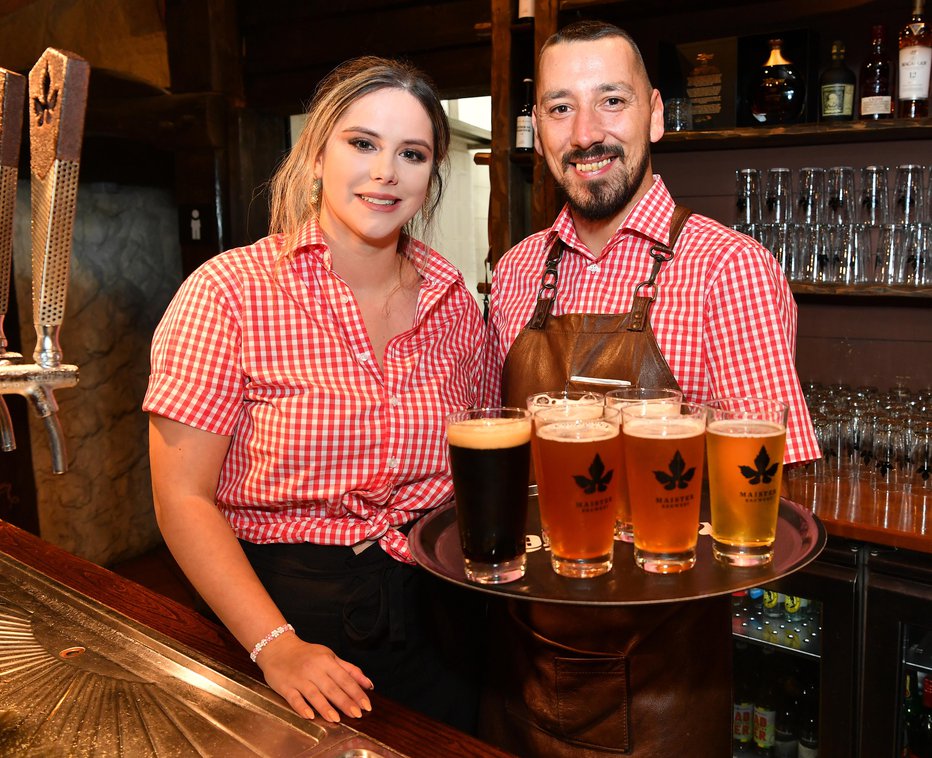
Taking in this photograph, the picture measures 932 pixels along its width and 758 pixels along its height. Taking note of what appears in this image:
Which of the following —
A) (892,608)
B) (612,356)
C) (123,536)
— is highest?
(612,356)

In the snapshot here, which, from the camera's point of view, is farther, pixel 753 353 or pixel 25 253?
pixel 25 253

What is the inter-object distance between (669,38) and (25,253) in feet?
10.9

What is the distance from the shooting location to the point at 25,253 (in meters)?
4.57

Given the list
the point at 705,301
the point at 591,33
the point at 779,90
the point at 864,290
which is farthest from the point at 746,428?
the point at 779,90

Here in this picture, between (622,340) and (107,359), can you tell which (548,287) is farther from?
(107,359)

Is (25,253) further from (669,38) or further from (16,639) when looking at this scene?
(16,639)

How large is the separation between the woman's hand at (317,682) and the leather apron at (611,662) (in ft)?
1.50

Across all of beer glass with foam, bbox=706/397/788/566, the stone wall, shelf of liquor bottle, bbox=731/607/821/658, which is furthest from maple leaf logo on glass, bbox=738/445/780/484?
the stone wall

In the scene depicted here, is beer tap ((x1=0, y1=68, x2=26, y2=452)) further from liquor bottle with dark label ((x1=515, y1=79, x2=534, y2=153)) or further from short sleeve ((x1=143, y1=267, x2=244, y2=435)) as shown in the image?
liquor bottle with dark label ((x1=515, y1=79, x2=534, y2=153))

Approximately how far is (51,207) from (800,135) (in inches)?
98.6

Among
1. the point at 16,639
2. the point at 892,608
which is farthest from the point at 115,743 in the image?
the point at 892,608

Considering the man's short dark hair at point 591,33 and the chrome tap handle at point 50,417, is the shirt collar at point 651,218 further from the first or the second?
the chrome tap handle at point 50,417

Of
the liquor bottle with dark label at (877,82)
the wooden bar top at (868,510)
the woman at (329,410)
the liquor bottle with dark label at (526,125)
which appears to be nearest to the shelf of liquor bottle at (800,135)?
the liquor bottle with dark label at (877,82)

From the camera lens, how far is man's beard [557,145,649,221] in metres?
1.83
